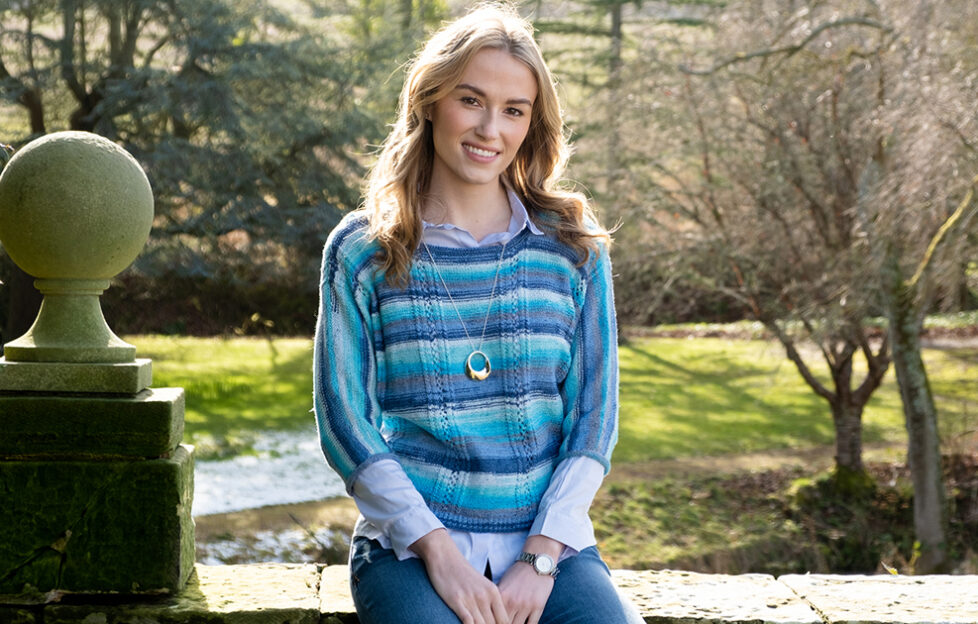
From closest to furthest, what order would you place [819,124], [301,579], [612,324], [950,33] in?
1. [612,324]
2. [301,579]
3. [950,33]
4. [819,124]

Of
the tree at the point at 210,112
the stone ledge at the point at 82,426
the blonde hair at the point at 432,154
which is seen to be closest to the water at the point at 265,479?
the tree at the point at 210,112

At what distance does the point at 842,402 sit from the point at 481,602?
8255 millimetres

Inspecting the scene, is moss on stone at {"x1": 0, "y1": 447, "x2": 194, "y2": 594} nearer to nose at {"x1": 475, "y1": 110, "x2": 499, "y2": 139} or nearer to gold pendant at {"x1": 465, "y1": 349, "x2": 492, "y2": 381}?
gold pendant at {"x1": 465, "y1": 349, "x2": 492, "y2": 381}

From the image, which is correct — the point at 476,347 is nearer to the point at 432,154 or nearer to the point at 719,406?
the point at 432,154

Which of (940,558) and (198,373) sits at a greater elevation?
(198,373)

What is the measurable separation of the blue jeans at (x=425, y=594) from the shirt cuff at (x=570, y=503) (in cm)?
5

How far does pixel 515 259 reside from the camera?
1.96 metres

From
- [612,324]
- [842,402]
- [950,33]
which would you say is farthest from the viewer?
[842,402]

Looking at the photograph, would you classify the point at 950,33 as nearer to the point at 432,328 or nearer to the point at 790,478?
the point at 790,478

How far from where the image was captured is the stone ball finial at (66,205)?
197 centimetres

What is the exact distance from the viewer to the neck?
1986mm

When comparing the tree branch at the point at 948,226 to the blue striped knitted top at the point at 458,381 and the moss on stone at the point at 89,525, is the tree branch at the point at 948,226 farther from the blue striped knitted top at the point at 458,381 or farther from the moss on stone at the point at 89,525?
the moss on stone at the point at 89,525

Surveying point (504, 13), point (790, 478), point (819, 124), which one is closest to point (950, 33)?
point (819, 124)

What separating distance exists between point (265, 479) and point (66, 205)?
680 cm
